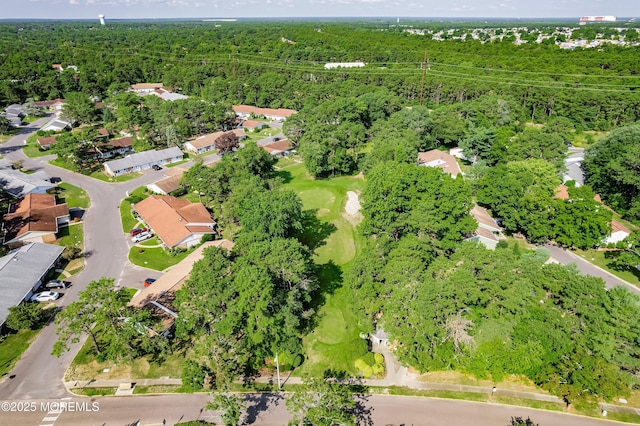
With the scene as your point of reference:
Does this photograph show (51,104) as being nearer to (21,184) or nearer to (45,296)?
(21,184)

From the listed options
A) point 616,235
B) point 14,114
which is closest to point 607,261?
point 616,235

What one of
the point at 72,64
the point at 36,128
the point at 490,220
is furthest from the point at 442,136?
the point at 72,64

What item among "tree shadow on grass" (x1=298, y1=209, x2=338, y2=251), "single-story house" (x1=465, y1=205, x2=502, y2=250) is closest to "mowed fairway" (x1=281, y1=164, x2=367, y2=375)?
"tree shadow on grass" (x1=298, y1=209, x2=338, y2=251)

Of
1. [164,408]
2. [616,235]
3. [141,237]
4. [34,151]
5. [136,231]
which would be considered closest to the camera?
[164,408]

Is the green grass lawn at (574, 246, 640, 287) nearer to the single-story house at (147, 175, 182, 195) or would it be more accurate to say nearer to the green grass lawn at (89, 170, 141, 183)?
the single-story house at (147, 175, 182, 195)

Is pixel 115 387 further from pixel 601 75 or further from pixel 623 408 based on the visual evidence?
pixel 601 75
